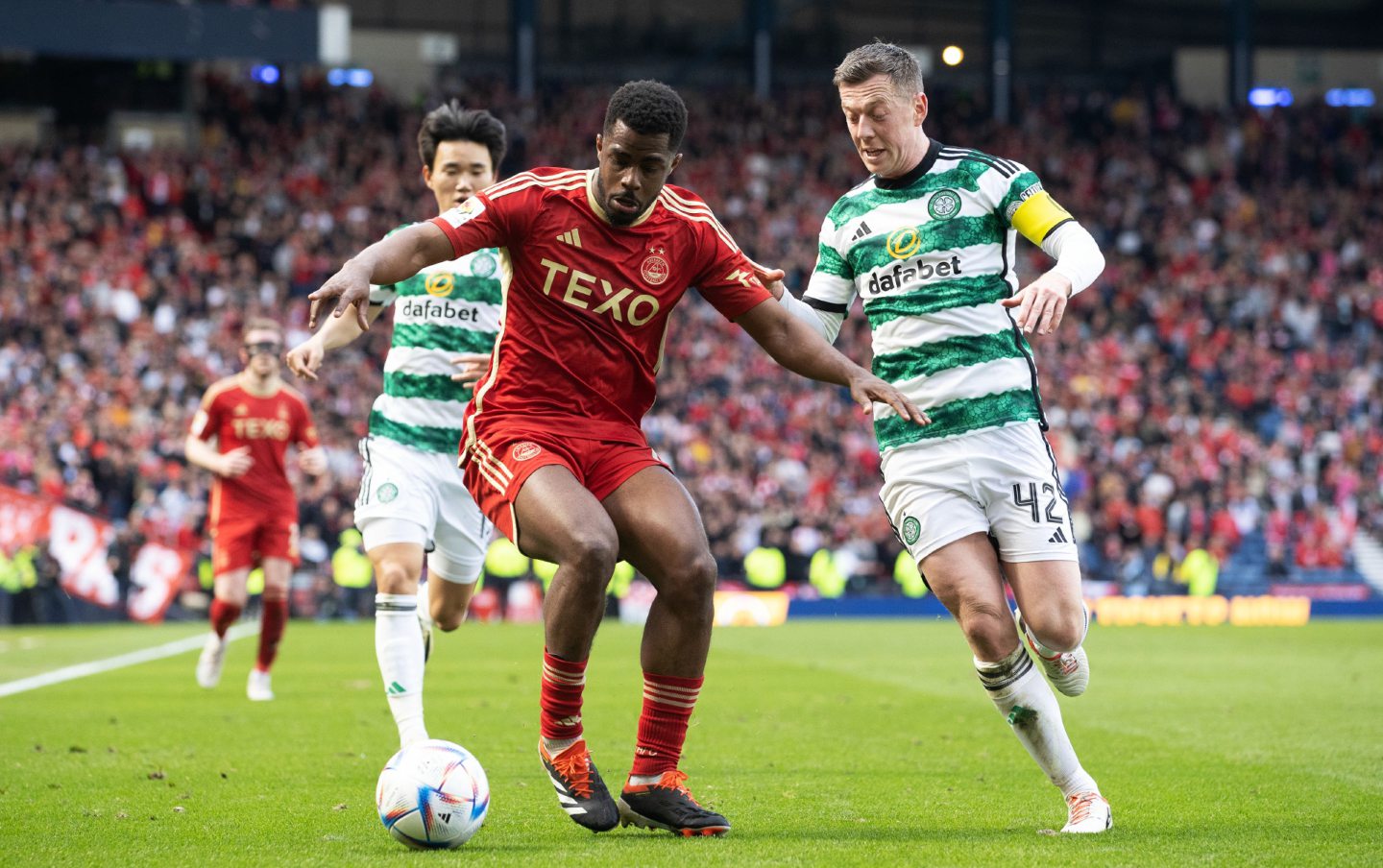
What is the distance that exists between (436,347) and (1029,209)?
328cm

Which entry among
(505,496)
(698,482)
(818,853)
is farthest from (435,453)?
(698,482)


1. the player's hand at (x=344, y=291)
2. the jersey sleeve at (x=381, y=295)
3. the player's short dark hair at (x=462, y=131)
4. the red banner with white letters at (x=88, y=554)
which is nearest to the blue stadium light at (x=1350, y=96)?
the red banner with white letters at (x=88, y=554)

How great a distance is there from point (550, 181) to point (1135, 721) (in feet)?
19.0

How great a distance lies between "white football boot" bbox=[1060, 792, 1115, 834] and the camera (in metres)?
5.55

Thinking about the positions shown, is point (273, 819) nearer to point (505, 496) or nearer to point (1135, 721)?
point (505, 496)

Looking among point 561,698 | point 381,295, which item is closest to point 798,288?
point 381,295

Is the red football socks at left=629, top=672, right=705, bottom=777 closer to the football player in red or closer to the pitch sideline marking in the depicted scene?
the football player in red

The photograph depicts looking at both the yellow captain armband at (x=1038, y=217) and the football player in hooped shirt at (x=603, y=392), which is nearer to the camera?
the football player in hooped shirt at (x=603, y=392)

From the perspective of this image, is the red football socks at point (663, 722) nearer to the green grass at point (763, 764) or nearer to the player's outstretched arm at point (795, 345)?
the green grass at point (763, 764)

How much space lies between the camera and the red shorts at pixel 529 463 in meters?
5.66

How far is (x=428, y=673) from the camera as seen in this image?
14086 mm

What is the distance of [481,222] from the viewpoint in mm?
5719

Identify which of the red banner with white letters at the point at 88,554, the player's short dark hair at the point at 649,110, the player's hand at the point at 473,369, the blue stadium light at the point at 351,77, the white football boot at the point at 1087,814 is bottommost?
the red banner with white letters at the point at 88,554

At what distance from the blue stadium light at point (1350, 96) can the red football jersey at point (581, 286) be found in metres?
38.3
